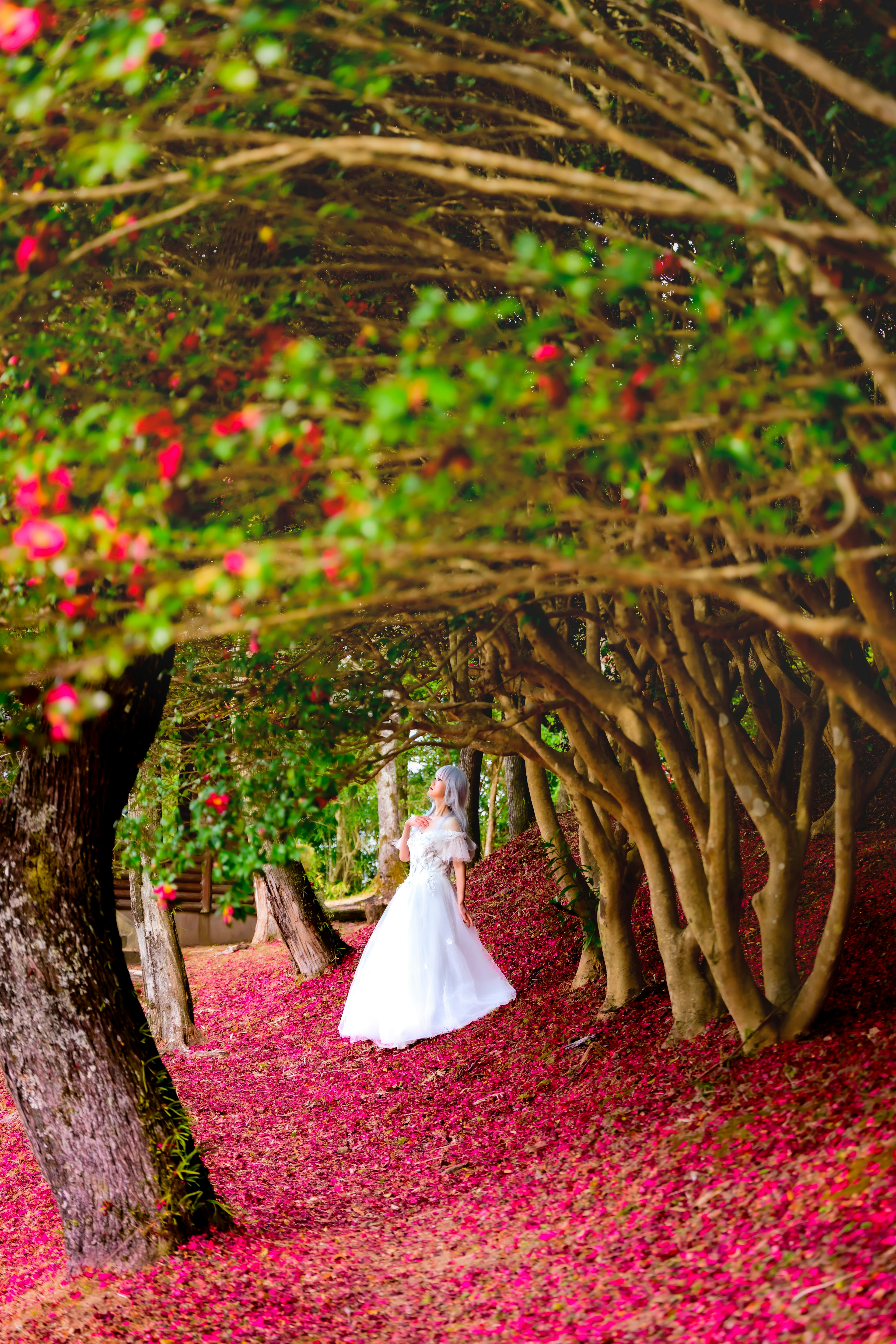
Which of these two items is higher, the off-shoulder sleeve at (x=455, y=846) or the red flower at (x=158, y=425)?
the red flower at (x=158, y=425)

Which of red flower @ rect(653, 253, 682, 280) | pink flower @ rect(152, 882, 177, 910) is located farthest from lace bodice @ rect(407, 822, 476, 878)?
red flower @ rect(653, 253, 682, 280)

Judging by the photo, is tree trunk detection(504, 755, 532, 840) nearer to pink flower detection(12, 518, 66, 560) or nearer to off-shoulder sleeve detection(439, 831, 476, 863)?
off-shoulder sleeve detection(439, 831, 476, 863)

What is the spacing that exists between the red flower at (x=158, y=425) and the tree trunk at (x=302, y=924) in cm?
1348

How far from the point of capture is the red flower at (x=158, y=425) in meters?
3.53

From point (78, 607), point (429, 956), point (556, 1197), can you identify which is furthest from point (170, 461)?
point (429, 956)

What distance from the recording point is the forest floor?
514 cm

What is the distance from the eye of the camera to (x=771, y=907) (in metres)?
7.31

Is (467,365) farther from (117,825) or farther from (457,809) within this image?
(457,809)

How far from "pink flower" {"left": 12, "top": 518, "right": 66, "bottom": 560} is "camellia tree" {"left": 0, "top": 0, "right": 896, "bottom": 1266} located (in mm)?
17

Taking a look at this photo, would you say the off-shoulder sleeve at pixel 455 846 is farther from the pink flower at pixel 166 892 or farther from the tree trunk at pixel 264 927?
the tree trunk at pixel 264 927

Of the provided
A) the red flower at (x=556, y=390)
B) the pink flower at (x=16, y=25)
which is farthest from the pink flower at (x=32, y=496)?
the red flower at (x=556, y=390)

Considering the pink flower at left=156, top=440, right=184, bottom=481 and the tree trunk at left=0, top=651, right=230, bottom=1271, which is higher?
the pink flower at left=156, top=440, right=184, bottom=481

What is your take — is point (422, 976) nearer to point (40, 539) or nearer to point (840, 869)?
point (840, 869)

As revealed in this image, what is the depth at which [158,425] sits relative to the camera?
354 centimetres
